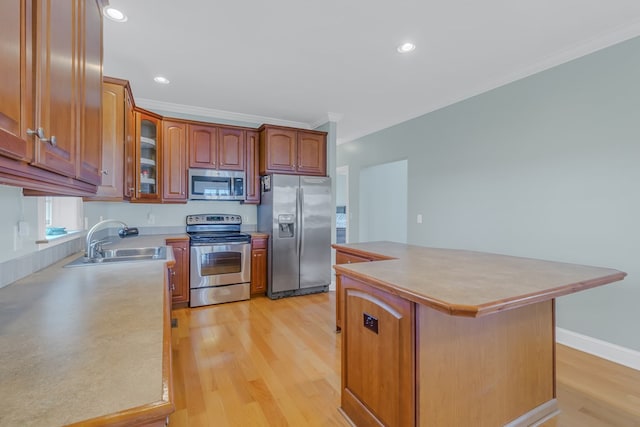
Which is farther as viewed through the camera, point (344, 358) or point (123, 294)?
point (344, 358)

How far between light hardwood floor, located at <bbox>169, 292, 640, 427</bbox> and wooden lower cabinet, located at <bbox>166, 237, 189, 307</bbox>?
Answer: 369 millimetres

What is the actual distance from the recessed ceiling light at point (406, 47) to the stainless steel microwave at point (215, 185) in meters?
2.54

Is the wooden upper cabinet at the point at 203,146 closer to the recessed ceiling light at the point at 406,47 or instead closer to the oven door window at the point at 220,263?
the oven door window at the point at 220,263

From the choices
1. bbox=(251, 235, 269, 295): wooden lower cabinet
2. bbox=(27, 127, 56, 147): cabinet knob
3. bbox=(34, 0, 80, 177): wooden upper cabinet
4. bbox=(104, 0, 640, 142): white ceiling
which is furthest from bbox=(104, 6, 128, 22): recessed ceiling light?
bbox=(251, 235, 269, 295): wooden lower cabinet

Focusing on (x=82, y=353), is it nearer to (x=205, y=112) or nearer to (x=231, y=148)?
(x=231, y=148)

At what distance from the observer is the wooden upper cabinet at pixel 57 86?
2.54 ft

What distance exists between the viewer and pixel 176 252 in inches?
138

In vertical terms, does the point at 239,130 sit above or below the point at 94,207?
above

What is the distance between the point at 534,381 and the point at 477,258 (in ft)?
2.39

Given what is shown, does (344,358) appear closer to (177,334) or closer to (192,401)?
(192,401)

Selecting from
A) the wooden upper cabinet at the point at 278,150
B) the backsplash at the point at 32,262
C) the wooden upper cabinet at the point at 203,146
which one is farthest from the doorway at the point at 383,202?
the backsplash at the point at 32,262

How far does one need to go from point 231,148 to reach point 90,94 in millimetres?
2805

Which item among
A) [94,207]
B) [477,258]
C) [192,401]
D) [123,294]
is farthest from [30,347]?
[94,207]

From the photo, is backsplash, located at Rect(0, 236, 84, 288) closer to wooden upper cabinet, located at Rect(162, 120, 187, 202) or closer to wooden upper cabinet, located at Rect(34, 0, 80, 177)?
wooden upper cabinet, located at Rect(34, 0, 80, 177)
